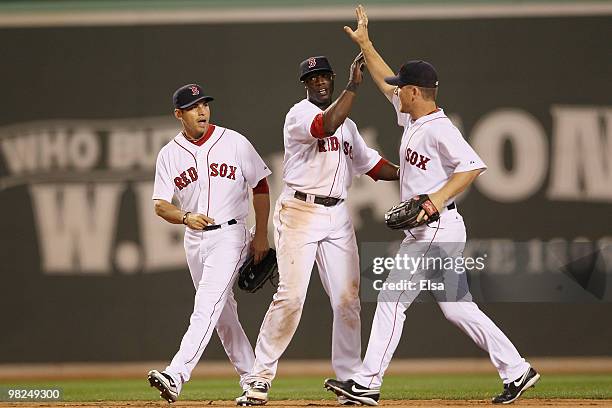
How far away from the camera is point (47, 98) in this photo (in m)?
9.54

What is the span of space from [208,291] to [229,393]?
1.64 meters

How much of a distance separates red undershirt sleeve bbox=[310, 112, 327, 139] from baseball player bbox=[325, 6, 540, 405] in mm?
494

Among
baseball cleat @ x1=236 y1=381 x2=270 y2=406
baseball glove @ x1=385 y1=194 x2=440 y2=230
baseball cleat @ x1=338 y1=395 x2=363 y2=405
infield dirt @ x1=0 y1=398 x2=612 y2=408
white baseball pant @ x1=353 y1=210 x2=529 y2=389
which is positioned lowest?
infield dirt @ x1=0 y1=398 x2=612 y2=408

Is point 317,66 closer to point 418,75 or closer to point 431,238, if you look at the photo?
point 418,75

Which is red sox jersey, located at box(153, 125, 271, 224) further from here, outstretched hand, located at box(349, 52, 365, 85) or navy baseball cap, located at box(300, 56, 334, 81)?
outstretched hand, located at box(349, 52, 365, 85)

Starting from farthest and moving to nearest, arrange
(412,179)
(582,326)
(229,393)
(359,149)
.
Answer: (582,326)
(229,393)
(359,149)
(412,179)

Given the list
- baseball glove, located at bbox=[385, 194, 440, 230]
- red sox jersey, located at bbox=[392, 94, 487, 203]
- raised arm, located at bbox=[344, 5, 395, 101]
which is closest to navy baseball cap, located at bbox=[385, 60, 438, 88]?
red sox jersey, located at bbox=[392, 94, 487, 203]

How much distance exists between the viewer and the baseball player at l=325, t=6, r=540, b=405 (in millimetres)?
5621

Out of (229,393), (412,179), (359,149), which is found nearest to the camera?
(412,179)

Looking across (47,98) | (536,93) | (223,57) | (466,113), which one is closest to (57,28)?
(47,98)

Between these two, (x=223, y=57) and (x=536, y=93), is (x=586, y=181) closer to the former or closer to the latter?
(x=536, y=93)

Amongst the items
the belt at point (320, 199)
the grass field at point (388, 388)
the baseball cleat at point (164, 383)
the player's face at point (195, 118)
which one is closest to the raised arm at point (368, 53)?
the belt at point (320, 199)

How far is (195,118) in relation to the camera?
6141mm

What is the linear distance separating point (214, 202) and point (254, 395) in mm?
1162
